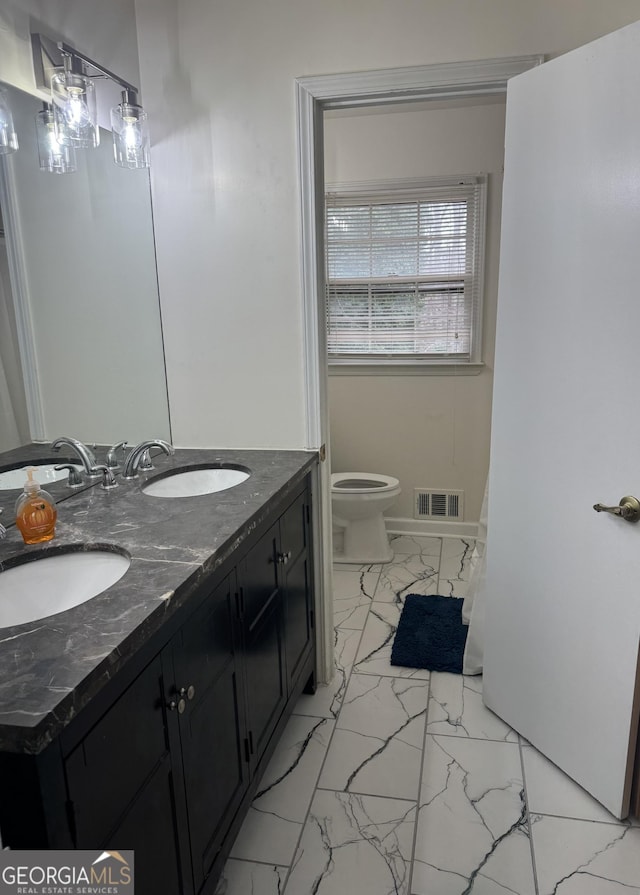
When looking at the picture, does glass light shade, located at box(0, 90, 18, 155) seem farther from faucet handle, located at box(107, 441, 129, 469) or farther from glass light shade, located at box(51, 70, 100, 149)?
faucet handle, located at box(107, 441, 129, 469)

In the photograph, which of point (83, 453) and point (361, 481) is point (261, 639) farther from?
point (361, 481)

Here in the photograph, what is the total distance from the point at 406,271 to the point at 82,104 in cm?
235

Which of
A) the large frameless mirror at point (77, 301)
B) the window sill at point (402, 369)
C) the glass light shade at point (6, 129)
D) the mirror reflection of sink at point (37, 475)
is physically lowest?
the mirror reflection of sink at point (37, 475)

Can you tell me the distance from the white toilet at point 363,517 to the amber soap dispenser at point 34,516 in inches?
85.1

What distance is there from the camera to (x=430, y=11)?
190 centimetres

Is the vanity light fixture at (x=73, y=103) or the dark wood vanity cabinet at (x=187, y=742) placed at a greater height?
the vanity light fixture at (x=73, y=103)

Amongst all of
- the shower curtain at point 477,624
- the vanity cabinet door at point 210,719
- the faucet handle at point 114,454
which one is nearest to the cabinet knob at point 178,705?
the vanity cabinet door at point 210,719

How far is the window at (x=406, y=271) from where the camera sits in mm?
3648

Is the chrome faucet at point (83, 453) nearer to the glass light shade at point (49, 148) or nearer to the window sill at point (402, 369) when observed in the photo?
the glass light shade at point (49, 148)

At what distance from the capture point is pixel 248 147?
6.81ft

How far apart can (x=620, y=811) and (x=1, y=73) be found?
8.38ft

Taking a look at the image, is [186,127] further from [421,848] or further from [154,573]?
[421,848]

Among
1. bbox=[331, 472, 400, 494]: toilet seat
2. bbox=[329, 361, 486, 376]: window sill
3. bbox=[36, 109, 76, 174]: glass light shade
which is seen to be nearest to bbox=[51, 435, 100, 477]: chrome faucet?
bbox=[36, 109, 76, 174]: glass light shade

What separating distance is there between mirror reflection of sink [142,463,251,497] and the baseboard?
6.75ft
